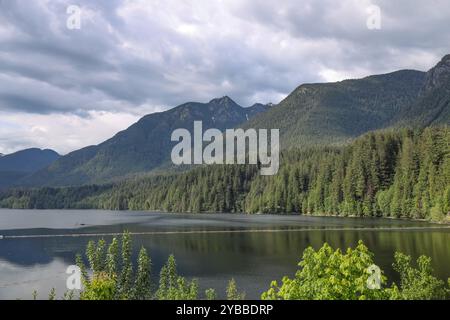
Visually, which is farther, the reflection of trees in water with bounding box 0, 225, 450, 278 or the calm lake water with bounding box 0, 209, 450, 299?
the reflection of trees in water with bounding box 0, 225, 450, 278

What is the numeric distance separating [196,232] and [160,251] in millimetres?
33776

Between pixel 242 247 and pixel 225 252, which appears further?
pixel 242 247

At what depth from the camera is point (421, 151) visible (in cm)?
16075

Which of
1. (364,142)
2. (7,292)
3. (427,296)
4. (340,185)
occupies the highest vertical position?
(364,142)

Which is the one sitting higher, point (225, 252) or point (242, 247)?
point (242, 247)

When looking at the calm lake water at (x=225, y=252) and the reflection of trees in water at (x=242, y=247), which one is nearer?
the calm lake water at (x=225, y=252)

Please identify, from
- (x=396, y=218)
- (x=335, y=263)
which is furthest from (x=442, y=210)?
(x=335, y=263)
